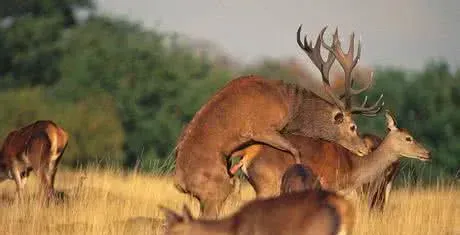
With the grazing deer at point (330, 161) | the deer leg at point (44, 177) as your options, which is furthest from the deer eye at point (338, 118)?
the deer leg at point (44, 177)

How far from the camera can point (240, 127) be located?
1058 cm

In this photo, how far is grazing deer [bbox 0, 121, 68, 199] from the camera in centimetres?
1470

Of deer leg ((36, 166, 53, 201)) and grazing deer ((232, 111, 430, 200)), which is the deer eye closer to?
grazing deer ((232, 111, 430, 200))

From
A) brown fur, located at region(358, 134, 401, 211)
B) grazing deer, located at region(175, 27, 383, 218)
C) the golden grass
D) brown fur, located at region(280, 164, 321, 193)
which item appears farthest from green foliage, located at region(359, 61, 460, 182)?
brown fur, located at region(280, 164, 321, 193)

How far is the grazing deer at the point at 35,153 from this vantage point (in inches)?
579

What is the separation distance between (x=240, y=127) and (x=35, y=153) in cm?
511

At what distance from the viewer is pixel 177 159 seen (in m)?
10.4

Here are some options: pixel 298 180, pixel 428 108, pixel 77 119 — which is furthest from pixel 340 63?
pixel 77 119

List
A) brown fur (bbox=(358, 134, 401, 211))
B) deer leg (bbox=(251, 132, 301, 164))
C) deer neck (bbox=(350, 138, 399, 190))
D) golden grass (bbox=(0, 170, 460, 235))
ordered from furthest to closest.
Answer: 1. brown fur (bbox=(358, 134, 401, 211))
2. deer neck (bbox=(350, 138, 399, 190))
3. deer leg (bbox=(251, 132, 301, 164))
4. golden grass (bbox=(0, 170, 460, 235))

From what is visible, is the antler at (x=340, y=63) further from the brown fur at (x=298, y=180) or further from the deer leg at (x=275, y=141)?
the brown fur at (x=298, y=180)

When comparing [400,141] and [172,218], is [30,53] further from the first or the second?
[172,218]

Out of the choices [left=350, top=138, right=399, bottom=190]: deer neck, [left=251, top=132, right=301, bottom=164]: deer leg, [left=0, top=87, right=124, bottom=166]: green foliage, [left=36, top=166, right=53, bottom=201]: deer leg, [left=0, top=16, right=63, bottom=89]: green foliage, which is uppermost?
[left=251, top=132, right=301, bottom=164]: deer leg

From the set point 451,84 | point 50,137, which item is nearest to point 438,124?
point 451,84

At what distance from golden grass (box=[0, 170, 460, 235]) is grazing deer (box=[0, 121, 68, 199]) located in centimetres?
31
